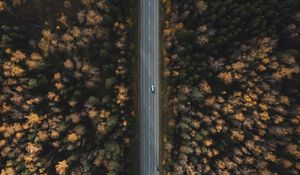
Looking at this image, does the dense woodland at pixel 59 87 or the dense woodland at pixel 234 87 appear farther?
the dense woodland at pixel 234 87

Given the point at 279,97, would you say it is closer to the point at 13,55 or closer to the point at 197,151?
the point at 197,151

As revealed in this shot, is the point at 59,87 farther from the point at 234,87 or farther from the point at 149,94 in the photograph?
the point at 234,87

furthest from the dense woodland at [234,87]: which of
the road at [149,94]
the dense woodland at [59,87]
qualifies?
the dense woodland at [59,87]

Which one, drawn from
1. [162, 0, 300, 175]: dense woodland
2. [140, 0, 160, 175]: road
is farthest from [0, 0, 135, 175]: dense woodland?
[162, 0, 300, 175]: dense woodland

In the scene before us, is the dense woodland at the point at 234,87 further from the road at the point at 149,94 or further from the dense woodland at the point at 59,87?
the dense woodland at the point at 59,87

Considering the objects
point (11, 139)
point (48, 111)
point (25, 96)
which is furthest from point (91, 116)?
point (11, 139)

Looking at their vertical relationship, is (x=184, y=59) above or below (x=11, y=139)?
above
